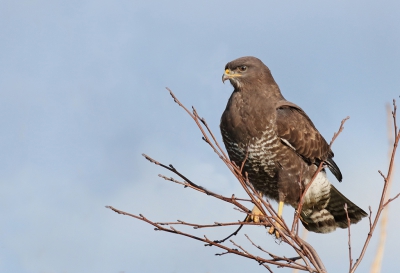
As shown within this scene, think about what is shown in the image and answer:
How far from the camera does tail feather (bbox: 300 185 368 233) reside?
699 centimetres

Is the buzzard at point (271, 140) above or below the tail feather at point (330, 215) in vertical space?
above

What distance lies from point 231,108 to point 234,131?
317 millimetres

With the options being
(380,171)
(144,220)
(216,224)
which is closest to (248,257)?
(216,224)

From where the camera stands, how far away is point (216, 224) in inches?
174

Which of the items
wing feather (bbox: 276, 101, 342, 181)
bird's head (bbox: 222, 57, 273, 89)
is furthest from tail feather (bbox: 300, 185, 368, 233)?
bird's head (bbox: 222, 57, 273, 89)

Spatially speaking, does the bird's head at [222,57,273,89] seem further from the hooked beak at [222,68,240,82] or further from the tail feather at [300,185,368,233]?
the tail feather at [300,185,368,233]

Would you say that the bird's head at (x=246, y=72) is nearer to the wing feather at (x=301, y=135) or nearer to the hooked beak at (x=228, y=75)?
the hooked beak at (x=228, y=75)

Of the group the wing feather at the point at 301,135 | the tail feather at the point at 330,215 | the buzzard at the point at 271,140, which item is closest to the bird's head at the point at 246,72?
the buzzard at the point at 271,140

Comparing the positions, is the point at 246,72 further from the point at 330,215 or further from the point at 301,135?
the point at 330,215

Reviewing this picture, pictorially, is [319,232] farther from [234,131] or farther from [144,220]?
[144,220]

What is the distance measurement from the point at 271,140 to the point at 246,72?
0.90 m

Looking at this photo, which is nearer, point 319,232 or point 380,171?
point 380,171

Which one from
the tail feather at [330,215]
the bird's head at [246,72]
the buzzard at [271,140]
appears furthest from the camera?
the tail feather at [330,215]

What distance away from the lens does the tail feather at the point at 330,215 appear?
6.99 m
